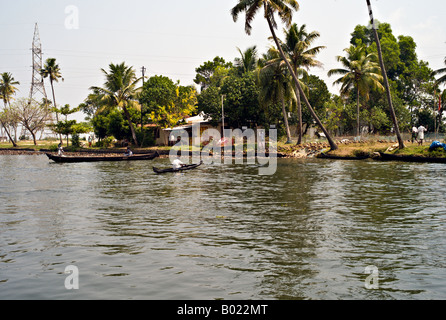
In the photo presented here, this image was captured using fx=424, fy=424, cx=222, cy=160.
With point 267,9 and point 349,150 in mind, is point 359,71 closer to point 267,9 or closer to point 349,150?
point 349,150

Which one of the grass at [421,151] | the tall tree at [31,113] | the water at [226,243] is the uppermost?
the tall tree at [31,113]

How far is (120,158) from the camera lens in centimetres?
4172

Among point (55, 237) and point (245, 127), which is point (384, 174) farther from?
Answer: point (245, 127)

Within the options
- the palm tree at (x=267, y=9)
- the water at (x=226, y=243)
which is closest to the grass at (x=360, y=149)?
the palm tree at (x=267, y=9)

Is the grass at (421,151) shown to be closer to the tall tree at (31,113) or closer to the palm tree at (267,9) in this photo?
the palm tree at (267,9)

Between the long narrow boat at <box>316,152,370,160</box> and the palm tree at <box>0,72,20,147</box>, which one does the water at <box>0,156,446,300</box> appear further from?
the palm tree at <box>0,72,20,147</box>

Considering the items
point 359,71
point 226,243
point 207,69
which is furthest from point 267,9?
point 207,69

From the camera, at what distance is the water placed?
7871 millimetres

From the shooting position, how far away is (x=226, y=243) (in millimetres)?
10875

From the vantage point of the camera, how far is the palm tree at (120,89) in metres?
61.2

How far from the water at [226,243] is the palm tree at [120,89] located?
1654 inches

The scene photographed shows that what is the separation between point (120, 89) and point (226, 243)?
54.9 m

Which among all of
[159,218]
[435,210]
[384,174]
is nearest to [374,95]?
[384,174]

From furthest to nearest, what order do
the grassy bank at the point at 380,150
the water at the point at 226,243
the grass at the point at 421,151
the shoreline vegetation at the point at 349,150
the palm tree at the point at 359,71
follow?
the palm tree at the point at 359,71 → the shoreline vegetation at the point at 349,150 → the grassy bank at the point at 380,150 → the grass at the point at 421,151 → the water at the point at 226,243
